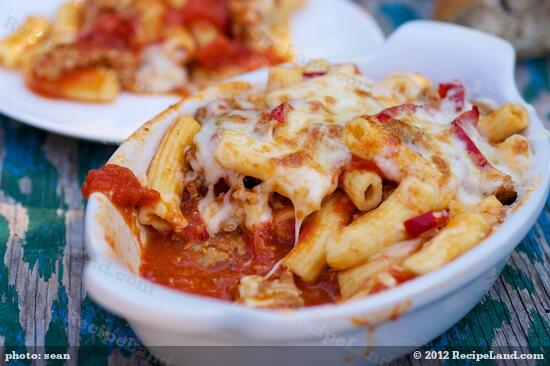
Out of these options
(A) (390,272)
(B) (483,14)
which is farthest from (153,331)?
(B) (483,14)

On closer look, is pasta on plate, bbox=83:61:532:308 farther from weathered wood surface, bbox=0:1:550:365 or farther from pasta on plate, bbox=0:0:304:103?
pasta on plate, bbox=0:0:304:103

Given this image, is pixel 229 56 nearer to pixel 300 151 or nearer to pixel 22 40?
pixel 22 40

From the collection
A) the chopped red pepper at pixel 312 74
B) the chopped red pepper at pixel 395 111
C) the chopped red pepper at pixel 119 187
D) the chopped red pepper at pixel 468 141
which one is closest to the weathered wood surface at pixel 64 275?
the chopped red pepper at pixel 119 187

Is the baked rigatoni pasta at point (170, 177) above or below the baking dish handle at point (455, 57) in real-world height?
below

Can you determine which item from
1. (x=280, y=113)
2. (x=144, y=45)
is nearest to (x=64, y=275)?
(x=280, y=113)

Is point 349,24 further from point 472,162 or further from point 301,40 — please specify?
point 472,162

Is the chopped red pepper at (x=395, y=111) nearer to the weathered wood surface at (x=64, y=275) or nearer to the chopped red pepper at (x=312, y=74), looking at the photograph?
the chopped red pepper at (x=312, y=74)

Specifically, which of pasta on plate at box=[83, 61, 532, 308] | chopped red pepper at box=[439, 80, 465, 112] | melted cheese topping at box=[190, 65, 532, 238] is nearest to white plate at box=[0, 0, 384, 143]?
chopped red pepper at box=[439, 80, 465, 112]
